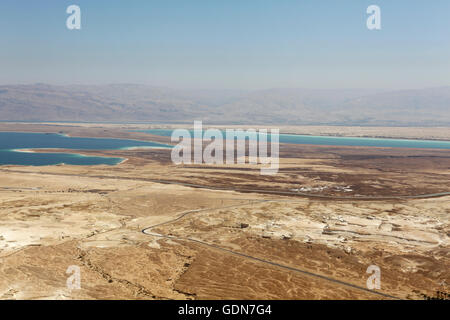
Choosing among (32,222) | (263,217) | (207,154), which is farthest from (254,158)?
(32,222)

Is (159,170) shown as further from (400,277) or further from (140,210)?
(400,277)

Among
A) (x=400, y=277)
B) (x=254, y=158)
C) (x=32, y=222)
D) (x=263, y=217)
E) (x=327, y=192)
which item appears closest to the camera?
(x=400, y=277)
